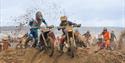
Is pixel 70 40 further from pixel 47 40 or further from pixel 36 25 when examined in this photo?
pixel 36 25

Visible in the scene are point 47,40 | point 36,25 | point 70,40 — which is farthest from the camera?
point 36,25

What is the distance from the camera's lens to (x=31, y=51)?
1734 cm

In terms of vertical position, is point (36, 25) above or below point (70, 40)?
above

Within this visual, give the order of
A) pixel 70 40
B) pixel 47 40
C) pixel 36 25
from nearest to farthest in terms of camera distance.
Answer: pixel 70 40 → pixel 47 40 → pixel 36 25

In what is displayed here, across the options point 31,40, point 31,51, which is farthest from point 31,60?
point 31,40

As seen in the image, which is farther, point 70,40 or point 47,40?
point 47,40

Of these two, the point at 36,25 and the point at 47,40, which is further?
the point at 36,25

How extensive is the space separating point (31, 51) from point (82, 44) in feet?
7.13

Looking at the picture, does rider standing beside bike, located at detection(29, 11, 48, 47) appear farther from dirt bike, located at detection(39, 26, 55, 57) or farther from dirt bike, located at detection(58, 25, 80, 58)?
dirt bike, located at detection(58, 25, 80, 58)

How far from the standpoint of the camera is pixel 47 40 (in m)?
16.6

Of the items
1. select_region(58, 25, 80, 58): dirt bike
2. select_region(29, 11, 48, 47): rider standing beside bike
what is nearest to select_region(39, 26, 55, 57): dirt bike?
select_region(29, 11, 48, 47): rider standing beside bike

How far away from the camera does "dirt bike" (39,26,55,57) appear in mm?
16473

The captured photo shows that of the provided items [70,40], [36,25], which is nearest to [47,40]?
[70,40]

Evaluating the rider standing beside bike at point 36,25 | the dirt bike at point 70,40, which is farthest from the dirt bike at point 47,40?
the dirt bike at point 70,40
